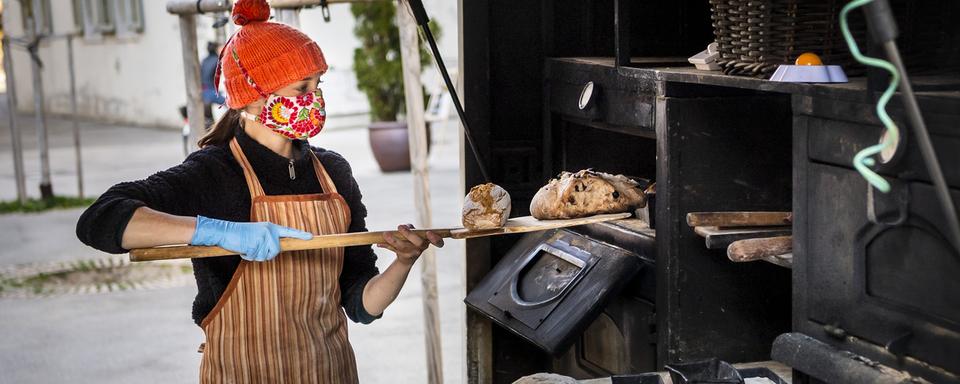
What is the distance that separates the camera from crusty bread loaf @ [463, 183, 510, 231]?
3021 mm

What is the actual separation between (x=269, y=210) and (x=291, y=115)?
9.9 inches

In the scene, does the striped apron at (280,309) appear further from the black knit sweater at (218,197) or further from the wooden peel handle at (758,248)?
the wooden peel handle at (758,248)

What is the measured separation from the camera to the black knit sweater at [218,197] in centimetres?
264

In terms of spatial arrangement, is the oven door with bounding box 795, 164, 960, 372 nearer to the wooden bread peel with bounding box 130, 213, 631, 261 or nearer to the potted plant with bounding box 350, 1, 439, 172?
the wooden bread peel with bounding box 130, 213, 631, 261

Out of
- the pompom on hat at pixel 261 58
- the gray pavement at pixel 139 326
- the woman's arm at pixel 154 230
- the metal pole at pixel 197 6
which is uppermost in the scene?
the metal pole at pixel 197 6

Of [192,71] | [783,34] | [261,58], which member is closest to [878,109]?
[783,34]

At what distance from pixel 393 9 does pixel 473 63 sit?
8752 millimetres

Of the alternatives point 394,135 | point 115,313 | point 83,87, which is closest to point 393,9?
point 394,135

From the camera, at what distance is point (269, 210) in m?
2.93

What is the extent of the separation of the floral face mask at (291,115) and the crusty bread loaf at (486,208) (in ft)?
1.55

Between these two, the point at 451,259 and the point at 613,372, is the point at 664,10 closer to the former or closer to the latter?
the point at 613,372

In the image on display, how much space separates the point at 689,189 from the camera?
9.96 feet

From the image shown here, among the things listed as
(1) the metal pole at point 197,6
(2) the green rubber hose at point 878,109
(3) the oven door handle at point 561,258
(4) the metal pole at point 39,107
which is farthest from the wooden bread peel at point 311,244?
(4) the metal pole at point 39,107

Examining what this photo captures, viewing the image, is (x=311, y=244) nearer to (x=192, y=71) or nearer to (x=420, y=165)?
(x=420, y=165)
